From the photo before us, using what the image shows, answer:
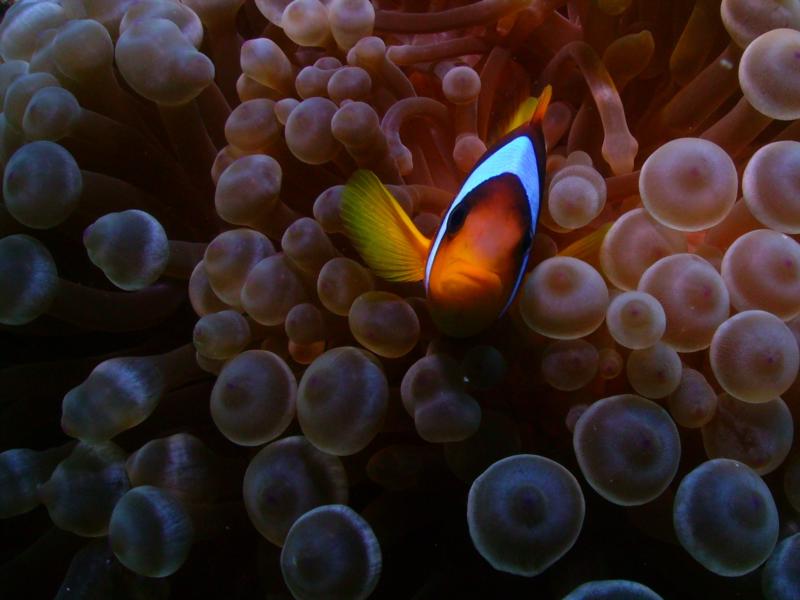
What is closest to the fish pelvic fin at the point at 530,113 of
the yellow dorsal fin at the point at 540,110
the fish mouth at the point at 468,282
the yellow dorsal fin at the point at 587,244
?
the yellow dorsal fin at the point at 540,110

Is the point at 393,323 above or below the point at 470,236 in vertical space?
below

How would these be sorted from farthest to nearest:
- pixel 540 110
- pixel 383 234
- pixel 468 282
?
pixel 540 110
pixel 383 234
pixel 468 282

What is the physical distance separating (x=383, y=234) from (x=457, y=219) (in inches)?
4.5

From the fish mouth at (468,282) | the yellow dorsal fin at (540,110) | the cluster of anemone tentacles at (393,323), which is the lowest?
the cluster of anemone tentacles at (393,323)

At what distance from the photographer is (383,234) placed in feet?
2.57

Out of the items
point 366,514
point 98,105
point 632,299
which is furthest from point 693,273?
point 98,105

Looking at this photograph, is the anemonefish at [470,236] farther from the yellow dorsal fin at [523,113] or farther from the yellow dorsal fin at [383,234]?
the yellow dorsal fin at [523,113]

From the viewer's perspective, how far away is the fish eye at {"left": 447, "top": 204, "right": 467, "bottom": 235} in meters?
0.70

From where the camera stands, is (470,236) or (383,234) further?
(383,234)

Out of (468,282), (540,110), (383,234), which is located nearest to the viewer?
(468,282)

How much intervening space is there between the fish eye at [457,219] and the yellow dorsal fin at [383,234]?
0.08 metres

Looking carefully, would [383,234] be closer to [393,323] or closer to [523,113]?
[393,323]

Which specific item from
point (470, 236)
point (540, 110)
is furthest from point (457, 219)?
point (540, 110)

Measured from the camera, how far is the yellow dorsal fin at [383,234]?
2.56 feet
